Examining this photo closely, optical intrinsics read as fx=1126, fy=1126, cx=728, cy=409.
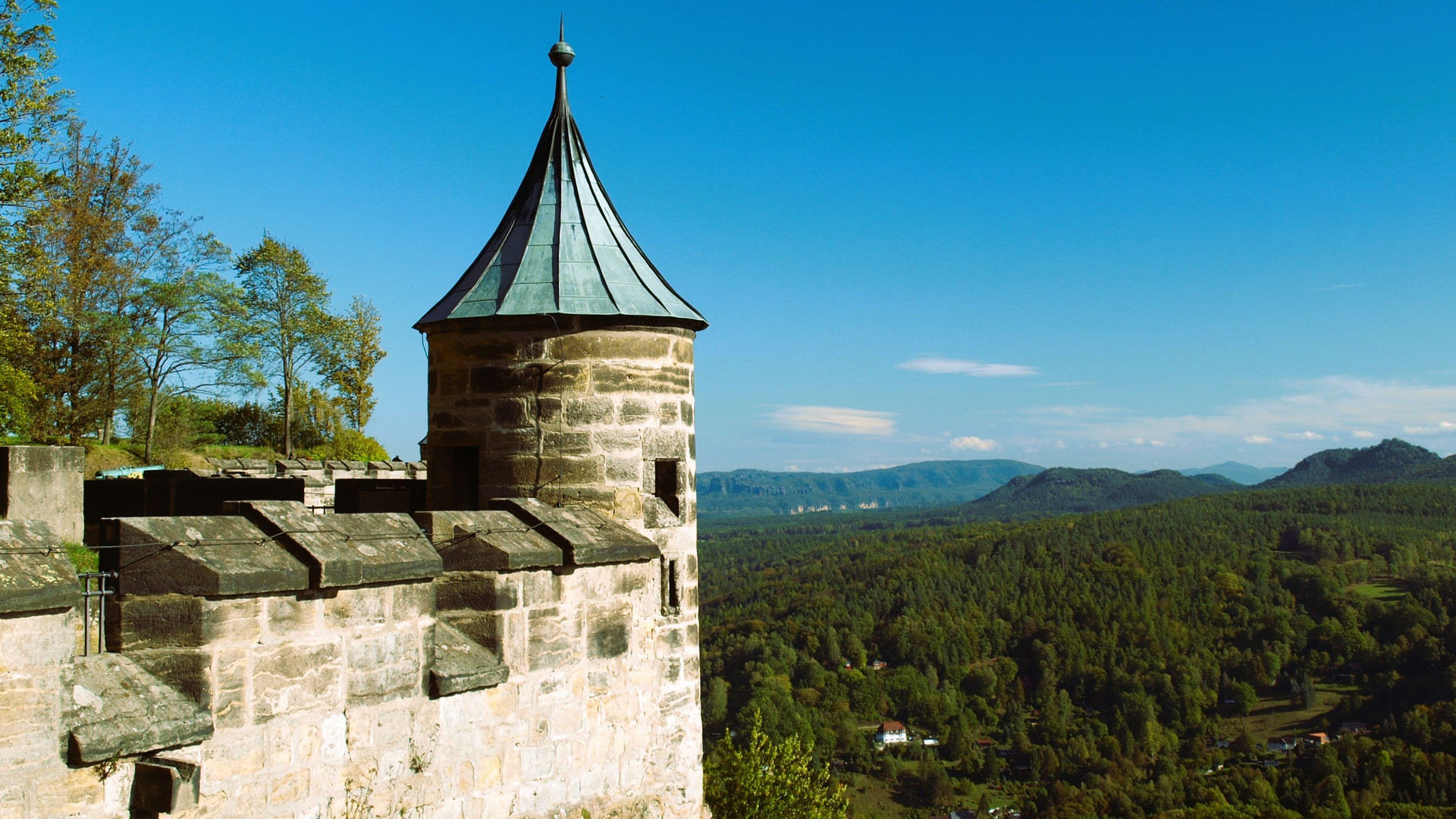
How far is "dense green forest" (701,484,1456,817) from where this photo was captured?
297 feet

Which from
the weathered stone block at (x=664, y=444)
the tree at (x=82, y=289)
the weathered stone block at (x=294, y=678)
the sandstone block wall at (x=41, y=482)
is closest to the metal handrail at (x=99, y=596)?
the weathered stone block at (x=294, y=678)

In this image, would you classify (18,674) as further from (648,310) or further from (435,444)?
(648,310)

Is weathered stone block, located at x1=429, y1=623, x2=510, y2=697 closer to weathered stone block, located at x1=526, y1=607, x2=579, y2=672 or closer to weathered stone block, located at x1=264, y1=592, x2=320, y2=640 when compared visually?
weathered stone block, located at x1=526, y1=607, x2=579, y2=672

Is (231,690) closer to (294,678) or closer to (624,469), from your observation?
(294,678)

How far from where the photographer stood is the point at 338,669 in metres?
5.35

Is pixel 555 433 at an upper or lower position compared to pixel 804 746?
upper

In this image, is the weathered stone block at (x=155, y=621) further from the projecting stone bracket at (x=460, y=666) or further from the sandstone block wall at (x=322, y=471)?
the sandstone block wall at (x=322, y=471)

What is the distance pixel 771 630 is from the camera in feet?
427

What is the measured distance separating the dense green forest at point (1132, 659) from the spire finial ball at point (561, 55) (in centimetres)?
7381

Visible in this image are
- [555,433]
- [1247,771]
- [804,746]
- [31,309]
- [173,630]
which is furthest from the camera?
[1247,771]

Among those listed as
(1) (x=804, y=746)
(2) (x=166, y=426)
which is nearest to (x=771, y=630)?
(2) (x=166, y=426)

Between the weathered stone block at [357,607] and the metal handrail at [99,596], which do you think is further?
the weathered stone block at [357,607]

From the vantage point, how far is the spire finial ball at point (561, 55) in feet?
30.2

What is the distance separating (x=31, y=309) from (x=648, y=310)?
23682 millimetres
